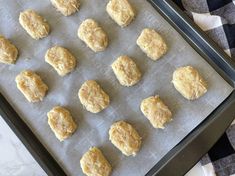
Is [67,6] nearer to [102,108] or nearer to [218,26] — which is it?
[102,108]

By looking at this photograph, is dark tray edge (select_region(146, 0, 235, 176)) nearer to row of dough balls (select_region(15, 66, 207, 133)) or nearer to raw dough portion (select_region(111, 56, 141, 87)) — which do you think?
row of dough balls (select_region(15, 66, 207, 133))

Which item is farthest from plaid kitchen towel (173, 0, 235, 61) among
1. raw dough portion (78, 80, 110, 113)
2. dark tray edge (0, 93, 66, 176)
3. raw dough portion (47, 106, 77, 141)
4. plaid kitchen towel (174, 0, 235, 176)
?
dark tray edge (0, 93, 66, 176)

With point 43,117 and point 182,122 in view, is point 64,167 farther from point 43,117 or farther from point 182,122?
point 182,122

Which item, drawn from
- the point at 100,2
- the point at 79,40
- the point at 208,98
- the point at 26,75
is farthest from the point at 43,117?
the point at 208,98

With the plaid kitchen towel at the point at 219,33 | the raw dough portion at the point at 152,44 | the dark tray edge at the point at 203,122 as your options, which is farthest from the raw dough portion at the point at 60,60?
the plaid kitchen towel at the point at 219,33

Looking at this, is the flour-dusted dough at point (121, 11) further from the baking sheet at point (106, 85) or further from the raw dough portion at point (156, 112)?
the raw dough portion at point (156, 112)

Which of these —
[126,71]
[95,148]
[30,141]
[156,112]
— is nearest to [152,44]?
[126,71]

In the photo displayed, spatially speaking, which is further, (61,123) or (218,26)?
(218,26)
